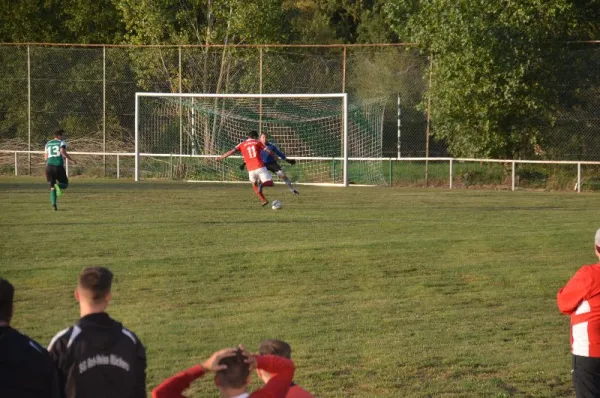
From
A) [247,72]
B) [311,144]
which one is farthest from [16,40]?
[311,144]

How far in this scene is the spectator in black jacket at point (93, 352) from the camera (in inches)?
180

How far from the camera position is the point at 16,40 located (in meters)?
41.9

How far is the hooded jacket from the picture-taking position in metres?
4.57

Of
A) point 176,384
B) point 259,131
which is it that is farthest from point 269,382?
point 259,131

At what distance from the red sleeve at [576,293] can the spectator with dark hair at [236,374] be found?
310cm

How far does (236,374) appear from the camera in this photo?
393 cm

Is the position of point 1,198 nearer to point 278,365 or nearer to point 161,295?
point 161,295

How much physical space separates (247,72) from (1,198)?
11.8 meters

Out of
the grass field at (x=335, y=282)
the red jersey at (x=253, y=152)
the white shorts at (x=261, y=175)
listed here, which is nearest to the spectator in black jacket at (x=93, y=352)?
the grass field at (x=335, y=282)

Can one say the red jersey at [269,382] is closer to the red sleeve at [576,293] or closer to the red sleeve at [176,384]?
the red sleeve at [176,384]

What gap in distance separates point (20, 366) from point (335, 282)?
8758 millimetres

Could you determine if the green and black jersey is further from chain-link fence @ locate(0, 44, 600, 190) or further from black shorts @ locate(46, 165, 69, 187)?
chain-link fence @ locate(0, 44, 600, 190)

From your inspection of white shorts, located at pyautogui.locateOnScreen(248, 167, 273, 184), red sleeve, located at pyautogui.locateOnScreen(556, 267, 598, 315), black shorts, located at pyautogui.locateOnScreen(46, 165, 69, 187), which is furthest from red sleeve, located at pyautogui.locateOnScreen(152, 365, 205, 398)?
white shorts, located at pyautogui.locateOnScreen(248, 167, 273, 184)

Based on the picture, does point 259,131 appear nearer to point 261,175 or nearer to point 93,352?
point 261,175
